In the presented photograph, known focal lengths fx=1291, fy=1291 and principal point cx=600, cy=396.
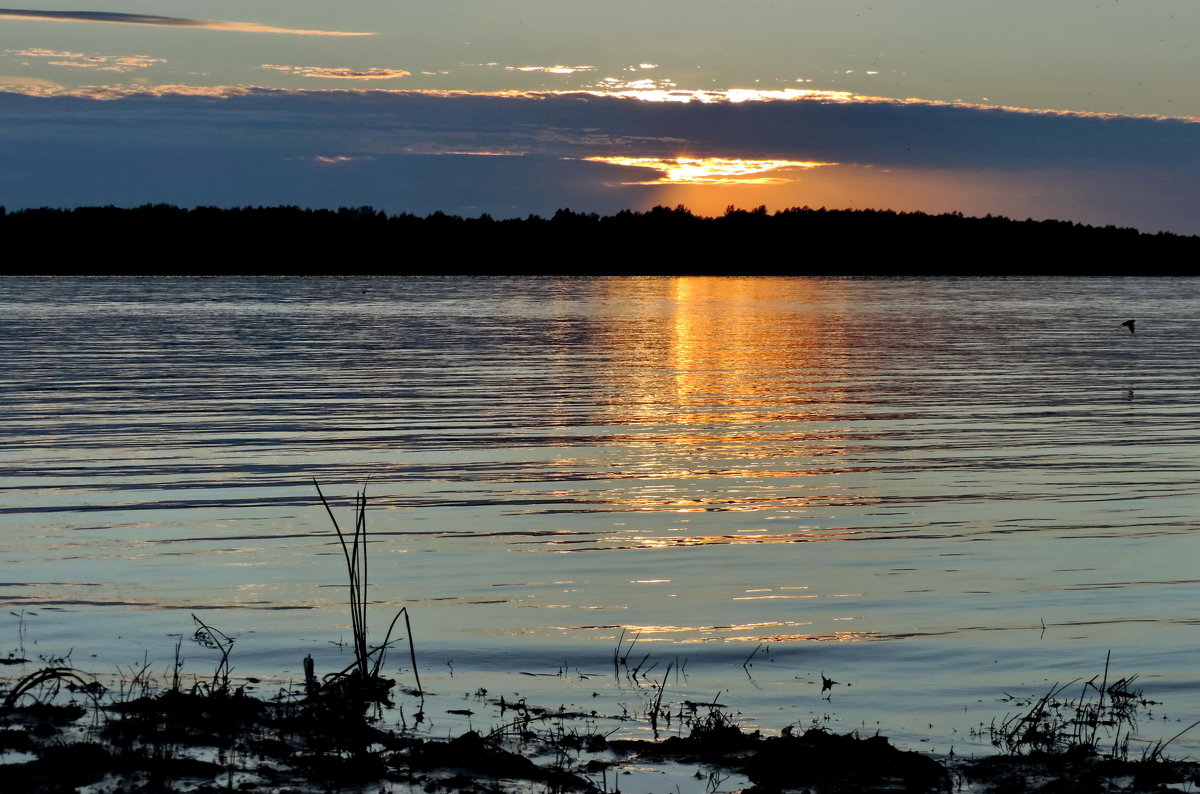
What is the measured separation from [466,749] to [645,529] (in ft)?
26.9

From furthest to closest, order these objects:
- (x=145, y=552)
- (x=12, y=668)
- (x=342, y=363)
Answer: (x=342, y=363) → (x=145, y=552) → (x=12, y=668)

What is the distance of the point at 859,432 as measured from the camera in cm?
2383

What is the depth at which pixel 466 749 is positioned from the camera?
271 inches

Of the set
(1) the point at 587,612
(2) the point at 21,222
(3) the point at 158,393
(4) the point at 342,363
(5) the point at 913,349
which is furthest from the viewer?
(2) the point at 21,222

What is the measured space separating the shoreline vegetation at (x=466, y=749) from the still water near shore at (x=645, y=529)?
0.40m

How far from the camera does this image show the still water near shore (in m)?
9.52

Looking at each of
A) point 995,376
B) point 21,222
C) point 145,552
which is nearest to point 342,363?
point 995,376

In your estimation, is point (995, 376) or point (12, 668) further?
point (995, 376)

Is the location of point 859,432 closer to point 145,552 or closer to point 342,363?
point 145,552

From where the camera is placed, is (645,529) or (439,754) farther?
(645,529)

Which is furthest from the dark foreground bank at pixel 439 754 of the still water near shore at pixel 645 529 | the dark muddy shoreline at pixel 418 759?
the still water near shore at pixel 645 529

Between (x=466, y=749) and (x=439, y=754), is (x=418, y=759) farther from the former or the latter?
(x=466, y=749)

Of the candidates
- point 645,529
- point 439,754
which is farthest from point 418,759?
point 645,529

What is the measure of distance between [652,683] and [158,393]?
24.5 meters
